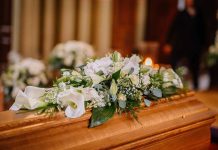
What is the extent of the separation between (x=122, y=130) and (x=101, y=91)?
17 cm

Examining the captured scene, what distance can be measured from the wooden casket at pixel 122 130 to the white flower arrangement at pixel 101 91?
0.14ft

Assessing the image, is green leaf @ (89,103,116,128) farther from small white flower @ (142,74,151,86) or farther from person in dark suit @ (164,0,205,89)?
person in dark suit @ (164,0,205,89)

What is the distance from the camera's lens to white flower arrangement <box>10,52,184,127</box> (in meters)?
1.48

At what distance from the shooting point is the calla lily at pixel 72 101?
4.82ft

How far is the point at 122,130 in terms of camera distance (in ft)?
5.12

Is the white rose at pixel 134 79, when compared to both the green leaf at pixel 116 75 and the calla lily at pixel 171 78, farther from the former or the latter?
the calla lily at pixel 171 78

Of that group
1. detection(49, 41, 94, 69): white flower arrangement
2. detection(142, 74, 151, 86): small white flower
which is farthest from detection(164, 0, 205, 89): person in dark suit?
detection(142, 74, 151, 86): small white flower

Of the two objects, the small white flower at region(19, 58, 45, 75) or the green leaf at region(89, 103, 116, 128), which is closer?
the green leaf at region(89, 103, 116, 128)

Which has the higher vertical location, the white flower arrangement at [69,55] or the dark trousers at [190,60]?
the white flower arrangement at [69,55]

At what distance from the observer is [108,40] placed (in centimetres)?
695

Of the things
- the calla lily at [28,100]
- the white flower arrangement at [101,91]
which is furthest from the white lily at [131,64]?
the calla lily at [28,100]

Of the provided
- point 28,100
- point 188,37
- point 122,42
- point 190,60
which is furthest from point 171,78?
point 122,42

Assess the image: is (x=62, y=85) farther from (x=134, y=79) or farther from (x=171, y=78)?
(x=171, y=78)

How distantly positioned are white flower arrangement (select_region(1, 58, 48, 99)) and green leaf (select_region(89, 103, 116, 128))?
198 cm
